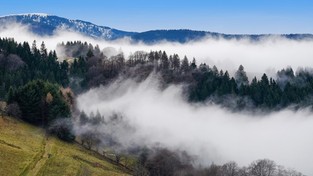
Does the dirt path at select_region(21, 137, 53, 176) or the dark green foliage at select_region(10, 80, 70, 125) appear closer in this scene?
the dirt path at select_region(21, 137, 53, 176)

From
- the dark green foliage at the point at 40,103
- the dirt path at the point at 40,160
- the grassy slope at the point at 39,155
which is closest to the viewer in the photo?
the dirt path at the point at 40,160

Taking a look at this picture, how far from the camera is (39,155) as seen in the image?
356 ft

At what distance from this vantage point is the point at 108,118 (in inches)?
7569

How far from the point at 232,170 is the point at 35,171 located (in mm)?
70694

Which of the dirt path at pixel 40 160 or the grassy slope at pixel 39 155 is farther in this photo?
the grassy slope at pixel 39 155

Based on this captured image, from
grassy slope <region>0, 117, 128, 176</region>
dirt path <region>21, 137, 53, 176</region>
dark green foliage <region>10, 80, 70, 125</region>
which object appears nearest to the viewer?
dirt path <region>21, 137, 53, 176</region>

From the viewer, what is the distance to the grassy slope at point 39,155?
9788 centimetres

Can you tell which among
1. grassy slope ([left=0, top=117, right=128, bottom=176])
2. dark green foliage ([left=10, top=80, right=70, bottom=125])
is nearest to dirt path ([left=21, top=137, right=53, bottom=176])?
grassy slope ([left=0, top=117, right=128, bottom=176])

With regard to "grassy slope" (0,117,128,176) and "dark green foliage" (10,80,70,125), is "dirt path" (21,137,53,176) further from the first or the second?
"dark green foliage" (10,80,70,125)

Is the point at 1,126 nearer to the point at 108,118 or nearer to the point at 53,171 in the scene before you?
the point at 53,171

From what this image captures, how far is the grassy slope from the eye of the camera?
9788 centimetres

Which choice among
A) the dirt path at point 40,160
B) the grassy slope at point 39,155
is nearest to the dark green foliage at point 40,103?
the grassy slope at point 39,155

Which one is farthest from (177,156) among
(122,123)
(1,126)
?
(1,126)

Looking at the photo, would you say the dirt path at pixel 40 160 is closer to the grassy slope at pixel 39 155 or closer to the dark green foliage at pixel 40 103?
the grassy slope at pixel 39 155
